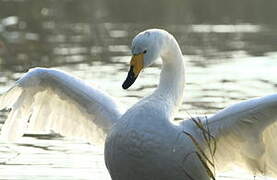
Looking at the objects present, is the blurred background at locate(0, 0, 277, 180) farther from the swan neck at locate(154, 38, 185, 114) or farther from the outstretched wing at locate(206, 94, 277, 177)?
the outstretched wing at locate(206, 94, 277, 177)

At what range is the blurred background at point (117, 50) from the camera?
10742mm

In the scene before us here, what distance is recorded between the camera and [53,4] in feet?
94.8

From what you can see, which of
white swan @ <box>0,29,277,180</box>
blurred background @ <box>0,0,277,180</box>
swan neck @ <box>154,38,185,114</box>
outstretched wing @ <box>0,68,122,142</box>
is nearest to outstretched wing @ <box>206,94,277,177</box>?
white swan @ <box>0,29,277,180</box>

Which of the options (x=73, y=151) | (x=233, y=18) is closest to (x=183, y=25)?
(x=233, y=18)

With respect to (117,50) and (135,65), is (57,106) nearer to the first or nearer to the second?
(135,65)

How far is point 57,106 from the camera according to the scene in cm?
890

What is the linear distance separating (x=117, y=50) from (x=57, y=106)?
35.9 ft

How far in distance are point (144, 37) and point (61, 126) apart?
2159 mm

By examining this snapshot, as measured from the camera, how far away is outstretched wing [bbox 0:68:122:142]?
834 centimetres

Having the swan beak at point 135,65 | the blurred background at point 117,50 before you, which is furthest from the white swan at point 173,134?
the blurred background at point 117,50

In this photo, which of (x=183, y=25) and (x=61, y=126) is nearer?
(x=61, y=126)

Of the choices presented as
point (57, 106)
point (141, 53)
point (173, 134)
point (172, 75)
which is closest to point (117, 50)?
point (57, 106)

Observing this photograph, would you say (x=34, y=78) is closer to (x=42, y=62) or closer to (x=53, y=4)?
(x=42, y=62)

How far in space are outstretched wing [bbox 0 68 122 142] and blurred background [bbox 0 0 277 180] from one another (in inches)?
28.9
